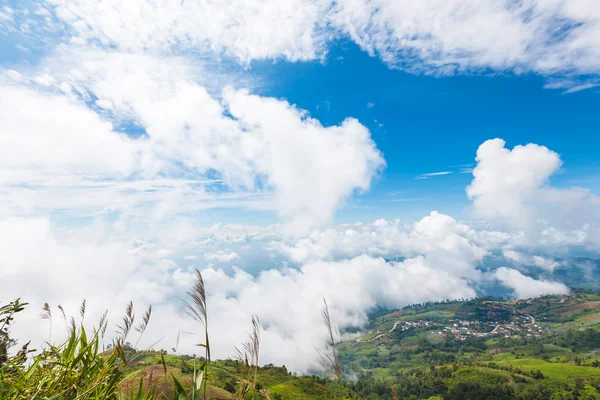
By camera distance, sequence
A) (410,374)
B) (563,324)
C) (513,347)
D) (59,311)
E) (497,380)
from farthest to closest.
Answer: (563,324) → (513,347) → (410,374) → (497,380) → (59,311)

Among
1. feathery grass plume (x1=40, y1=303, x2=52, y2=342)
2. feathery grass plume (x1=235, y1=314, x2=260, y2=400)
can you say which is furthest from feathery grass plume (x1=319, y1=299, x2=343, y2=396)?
feathery grass plume (x1=40, y1=303, x2=52, y2=342)

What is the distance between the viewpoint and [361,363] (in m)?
176

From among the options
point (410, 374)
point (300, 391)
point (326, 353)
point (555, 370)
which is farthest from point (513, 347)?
point (326, 353)

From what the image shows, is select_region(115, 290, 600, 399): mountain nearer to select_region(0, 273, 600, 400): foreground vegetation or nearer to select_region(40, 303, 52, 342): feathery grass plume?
select_region(0, 273, 600, 400): foreground vegetation

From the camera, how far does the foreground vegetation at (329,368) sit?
8.79ft

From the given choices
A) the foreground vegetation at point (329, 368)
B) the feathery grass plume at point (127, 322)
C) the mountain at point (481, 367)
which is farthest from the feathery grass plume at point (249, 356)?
the mountain at point (481, 367)

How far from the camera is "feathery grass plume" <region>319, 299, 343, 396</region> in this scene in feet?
8.84

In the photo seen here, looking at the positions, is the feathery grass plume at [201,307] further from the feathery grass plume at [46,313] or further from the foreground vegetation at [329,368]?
the feathery grass plume at [46,313]

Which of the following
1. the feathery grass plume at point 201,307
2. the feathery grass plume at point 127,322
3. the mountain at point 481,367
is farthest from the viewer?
the mountain at point 481,367

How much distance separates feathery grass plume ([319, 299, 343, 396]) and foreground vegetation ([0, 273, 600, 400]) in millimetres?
14

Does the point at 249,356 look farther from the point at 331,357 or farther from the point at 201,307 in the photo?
the point at 331,357

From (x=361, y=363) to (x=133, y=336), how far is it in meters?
205

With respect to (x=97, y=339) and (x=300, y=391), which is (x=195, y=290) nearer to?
(x=97, y=339)

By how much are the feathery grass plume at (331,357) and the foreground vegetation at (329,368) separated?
0.01m
